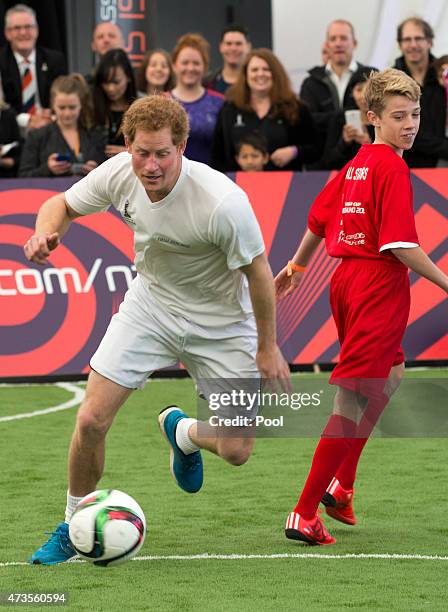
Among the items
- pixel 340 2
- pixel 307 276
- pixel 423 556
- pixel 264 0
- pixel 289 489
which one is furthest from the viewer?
pixel 264 0

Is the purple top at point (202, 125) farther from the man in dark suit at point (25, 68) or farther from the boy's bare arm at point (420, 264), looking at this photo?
the boy's bare arm at point (420, 264)

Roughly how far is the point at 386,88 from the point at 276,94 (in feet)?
18.8

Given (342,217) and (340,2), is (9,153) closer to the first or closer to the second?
(340,2)

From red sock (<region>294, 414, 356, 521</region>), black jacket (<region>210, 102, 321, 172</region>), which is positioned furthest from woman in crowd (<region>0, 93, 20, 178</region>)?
red sock (<region>294, 414, 356, 521</region>)

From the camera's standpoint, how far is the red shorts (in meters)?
6.78

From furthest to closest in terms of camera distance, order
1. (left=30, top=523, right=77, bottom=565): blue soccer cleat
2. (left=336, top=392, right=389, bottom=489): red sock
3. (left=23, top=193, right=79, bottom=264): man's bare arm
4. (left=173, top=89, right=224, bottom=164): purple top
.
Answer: (left=173, top=89, right=224, bottom=164): purple top, (left=336, top=392, right=389, bottom=489): red sock, (left=30, top=523, right=77, bottom=565): blue soccer cleat, (left=23, top=193, right=79, bottom=264): man's bare arm

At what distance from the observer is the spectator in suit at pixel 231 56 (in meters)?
13.3

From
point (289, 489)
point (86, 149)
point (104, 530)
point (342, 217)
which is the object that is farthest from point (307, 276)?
point (104, 530)

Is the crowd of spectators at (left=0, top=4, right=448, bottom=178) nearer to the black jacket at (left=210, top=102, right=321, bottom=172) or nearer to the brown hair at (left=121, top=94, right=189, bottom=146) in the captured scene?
the black jacket at (left=210, top=102, right=321, bottom=172)

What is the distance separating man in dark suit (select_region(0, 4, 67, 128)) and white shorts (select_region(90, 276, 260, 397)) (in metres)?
6.92

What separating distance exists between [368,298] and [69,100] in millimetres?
6361

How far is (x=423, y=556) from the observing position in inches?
258

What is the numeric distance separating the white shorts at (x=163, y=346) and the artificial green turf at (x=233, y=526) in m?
0.86

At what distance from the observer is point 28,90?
44.8 feet
